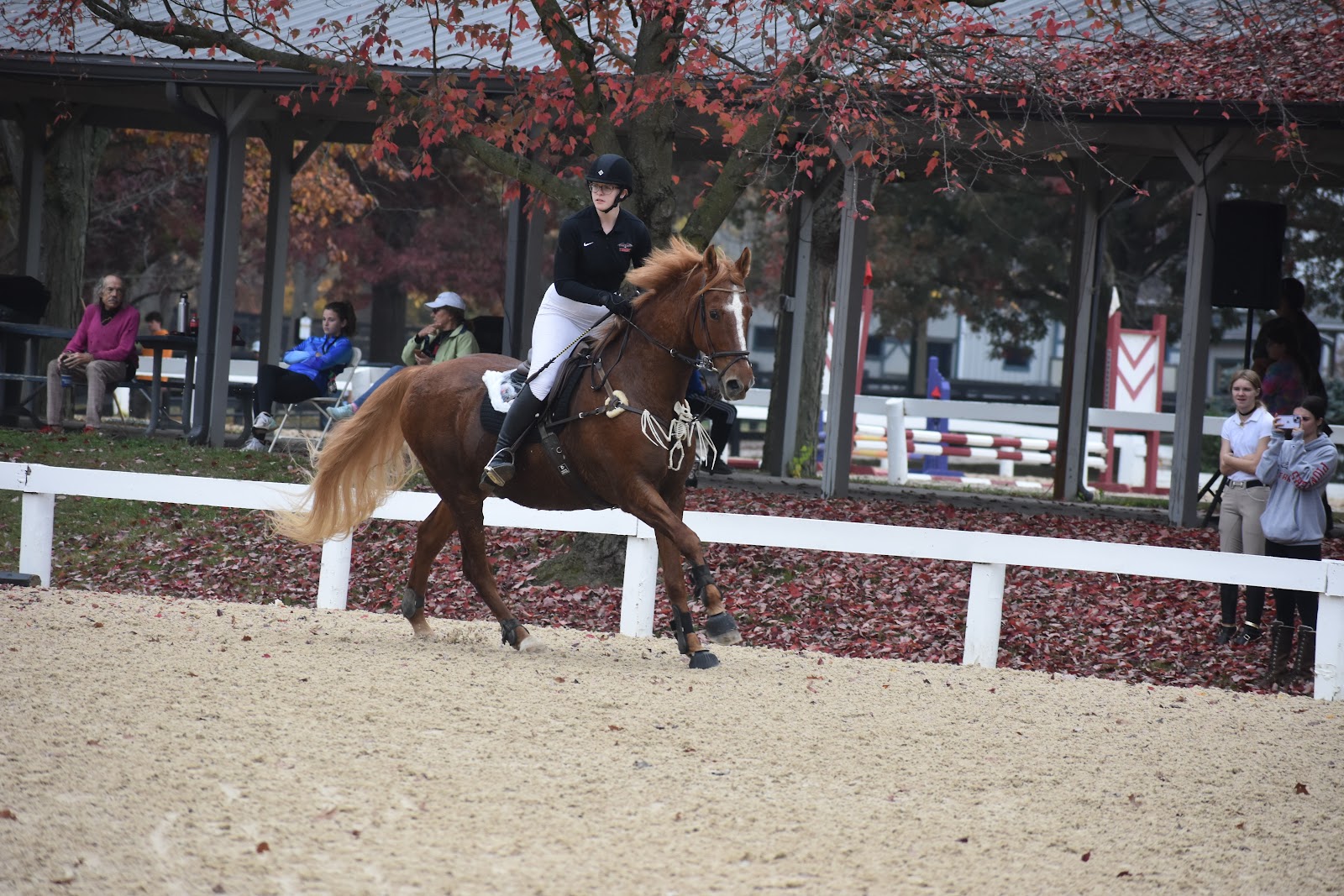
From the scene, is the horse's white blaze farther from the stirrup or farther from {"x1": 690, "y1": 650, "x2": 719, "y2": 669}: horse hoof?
{"x1": 690, "y1": 650, "x2": 719, "y2": 669}: horse hoof

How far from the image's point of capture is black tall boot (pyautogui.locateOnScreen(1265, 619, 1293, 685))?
881cm

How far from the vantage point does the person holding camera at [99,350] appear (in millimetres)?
14227

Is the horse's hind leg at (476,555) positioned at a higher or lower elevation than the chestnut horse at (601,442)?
lower

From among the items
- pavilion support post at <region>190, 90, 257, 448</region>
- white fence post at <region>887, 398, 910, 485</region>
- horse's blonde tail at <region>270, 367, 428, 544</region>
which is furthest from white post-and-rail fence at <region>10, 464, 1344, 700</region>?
white fence post at <region>887, 398, 910, 485</region>

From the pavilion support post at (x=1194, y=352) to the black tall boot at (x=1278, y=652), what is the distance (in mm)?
4440

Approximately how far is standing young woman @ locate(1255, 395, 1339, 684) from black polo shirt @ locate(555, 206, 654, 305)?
4131mm

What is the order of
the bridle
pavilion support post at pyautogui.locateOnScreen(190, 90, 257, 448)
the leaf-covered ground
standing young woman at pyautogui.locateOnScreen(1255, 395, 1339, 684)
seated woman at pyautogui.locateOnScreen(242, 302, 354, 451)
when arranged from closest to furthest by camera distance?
the bridle → standing young woman at pyautogui.locateOnScreen(1255, 395, 1339, 684) → the leaf-covered ground → seated woman at pyautogui.locateOnScreen(242, 302, 354, 451) → pavilion support post at pyautogui.locateOnScreen(190, 90, 257, 448)

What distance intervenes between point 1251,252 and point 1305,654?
5697 mm

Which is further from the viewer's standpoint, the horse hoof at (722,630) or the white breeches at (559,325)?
the white breeches at (559,325)

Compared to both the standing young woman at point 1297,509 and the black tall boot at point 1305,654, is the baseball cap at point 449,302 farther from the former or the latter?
the black tall boot at point 1305,654

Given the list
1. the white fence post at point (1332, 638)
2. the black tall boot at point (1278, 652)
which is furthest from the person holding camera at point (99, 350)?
the white fence post at point (1332, 638)

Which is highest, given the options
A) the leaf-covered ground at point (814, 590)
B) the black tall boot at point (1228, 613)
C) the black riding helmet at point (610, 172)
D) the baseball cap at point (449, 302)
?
the black riding helmet at point (610, 172)

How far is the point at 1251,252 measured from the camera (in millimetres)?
13383

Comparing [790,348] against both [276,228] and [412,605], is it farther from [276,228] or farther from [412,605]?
[412,605]
